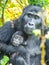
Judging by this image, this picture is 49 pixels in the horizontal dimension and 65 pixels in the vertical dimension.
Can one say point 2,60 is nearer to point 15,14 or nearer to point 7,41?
point 7,41

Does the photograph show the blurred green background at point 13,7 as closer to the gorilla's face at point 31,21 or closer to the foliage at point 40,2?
the foliage at point 40,2

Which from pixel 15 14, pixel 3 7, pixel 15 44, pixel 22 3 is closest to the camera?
pixel 15 44

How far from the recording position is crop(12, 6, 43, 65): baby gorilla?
3088mm

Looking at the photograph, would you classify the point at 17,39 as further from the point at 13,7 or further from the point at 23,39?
the point at 13,7

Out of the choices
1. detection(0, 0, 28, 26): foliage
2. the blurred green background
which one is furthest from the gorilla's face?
detection(0, 0, 28, 26): foliage

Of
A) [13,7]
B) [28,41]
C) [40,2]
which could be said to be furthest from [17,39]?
[13,7]

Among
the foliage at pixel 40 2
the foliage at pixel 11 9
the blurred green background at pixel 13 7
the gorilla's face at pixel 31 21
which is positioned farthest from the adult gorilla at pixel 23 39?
the foliage at pixel 40 2

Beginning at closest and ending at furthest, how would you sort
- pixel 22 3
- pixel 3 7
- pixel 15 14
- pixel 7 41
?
pixel 7 41 < pixel 3 7 < pixel 22 3 < pixel 15 14

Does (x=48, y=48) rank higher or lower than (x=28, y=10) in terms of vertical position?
lower

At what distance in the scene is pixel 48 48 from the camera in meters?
3.41

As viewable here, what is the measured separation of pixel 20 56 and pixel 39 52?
0.27 metres

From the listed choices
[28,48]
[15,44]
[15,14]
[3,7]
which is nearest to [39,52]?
[28,48]

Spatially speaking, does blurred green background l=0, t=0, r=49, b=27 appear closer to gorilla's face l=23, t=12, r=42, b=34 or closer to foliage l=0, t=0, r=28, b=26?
foliage l=0, t=0, r=28, b=26

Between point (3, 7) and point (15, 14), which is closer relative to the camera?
point (3, 7)
